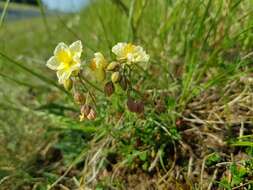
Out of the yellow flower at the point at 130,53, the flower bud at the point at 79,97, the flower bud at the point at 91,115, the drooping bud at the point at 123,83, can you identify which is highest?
the yellow flower at the point at 130,53

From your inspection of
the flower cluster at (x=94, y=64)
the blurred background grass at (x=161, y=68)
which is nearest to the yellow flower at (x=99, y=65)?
the flower cluster at (x=94, y=64)

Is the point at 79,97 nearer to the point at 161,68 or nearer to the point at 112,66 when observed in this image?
the point at 112,66

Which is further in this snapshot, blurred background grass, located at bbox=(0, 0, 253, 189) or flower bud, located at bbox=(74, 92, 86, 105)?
blurred background grass, located at bbox=(0, 0, 253, 189)

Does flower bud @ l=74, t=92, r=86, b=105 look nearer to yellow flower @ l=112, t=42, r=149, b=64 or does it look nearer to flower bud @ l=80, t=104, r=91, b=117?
flower bud @ l=80, t=104, r=91, b=117

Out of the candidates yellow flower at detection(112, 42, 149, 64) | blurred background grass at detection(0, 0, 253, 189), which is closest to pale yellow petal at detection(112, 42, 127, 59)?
yellow flower at detection(112, 42, 149, 64)

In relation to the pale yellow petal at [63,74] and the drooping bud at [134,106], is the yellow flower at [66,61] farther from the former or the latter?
the drooping bud at [134,106]
